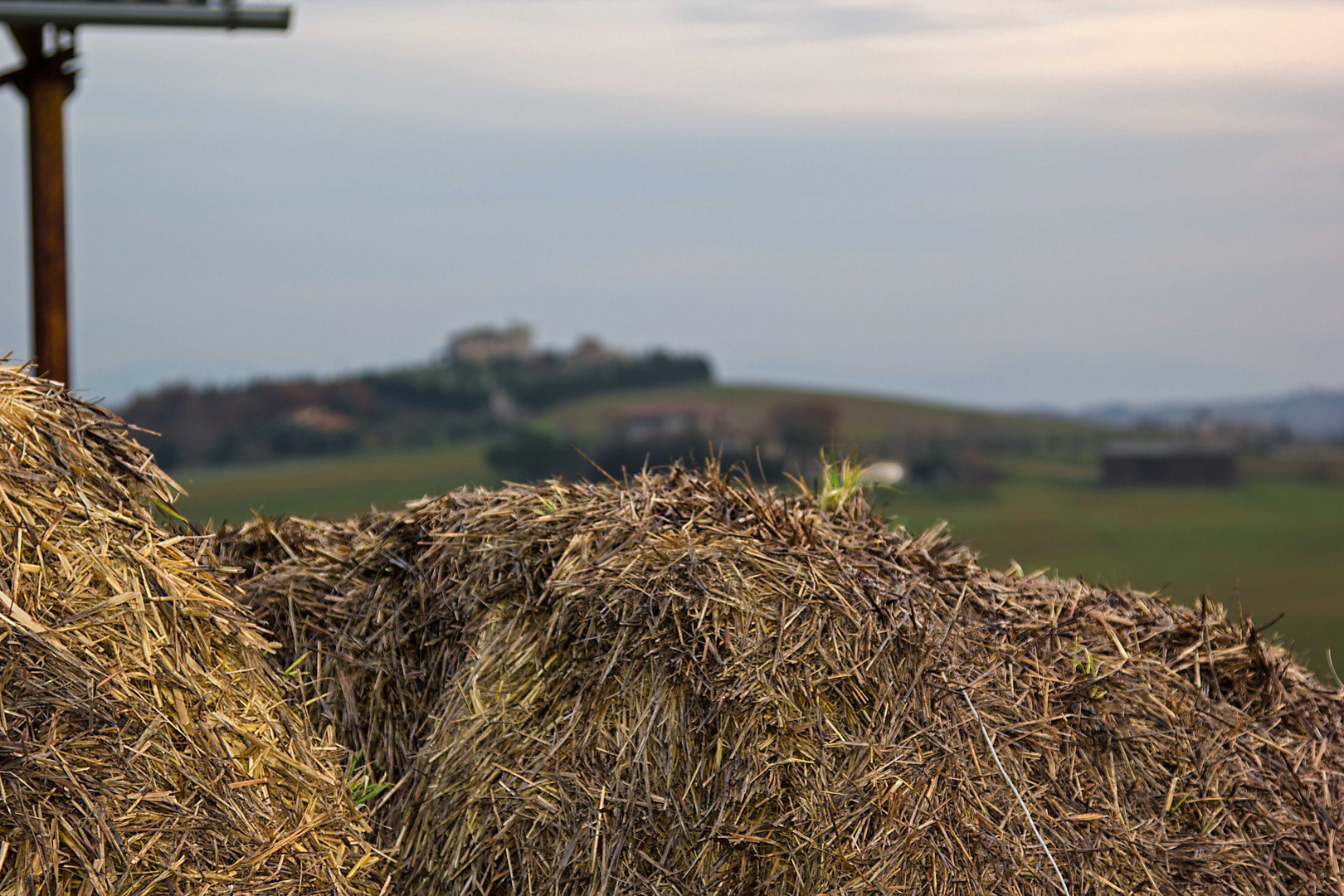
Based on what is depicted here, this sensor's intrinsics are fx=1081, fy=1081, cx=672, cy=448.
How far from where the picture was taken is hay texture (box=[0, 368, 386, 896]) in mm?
3318

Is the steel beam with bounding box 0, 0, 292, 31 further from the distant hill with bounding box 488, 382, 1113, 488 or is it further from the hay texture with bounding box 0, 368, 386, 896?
the distant hill with bounding box 488, 382, 1113, 488

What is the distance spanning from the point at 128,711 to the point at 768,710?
216 centimetres

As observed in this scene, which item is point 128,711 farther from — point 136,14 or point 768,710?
point 136,14

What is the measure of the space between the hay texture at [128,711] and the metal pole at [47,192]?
4.17 meters

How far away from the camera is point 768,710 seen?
392cm

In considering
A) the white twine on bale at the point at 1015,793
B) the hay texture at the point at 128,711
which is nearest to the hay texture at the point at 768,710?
the white twine on bale at the point at 1015,793

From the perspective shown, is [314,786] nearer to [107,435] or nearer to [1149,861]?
[107,435]

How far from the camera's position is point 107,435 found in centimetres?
414

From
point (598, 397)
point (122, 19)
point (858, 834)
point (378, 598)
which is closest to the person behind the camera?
point (858, 834)

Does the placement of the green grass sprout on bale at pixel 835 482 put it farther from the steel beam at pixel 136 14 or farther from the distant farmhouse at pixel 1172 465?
the distant farmhouse at pixel 1172 465

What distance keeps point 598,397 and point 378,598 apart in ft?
210

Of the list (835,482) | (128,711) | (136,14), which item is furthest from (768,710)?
(136,14)

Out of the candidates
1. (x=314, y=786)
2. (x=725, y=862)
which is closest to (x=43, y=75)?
(x=314, y=786)

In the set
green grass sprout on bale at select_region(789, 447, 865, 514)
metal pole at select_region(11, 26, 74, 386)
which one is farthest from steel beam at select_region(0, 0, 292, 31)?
green grass sprout on bale at select_region(789, 447, 865, 514)
